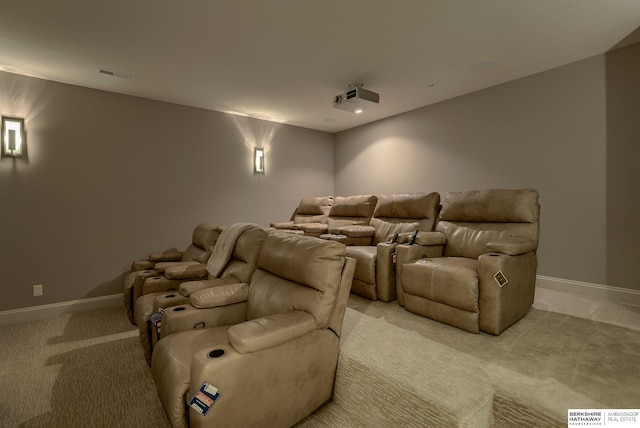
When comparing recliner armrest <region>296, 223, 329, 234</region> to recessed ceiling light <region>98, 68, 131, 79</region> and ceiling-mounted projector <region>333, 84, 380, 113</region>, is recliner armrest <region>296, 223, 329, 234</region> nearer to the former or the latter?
ceiling-mounted projector <region>333, 84, 380, 113</region>

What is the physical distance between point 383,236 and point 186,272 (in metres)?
2.13

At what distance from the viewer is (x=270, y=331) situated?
1.33m

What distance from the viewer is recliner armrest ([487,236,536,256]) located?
2.16 metres

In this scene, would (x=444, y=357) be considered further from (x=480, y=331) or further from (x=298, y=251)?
(x=298, y=251)

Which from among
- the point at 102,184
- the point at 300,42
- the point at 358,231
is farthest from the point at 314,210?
the point at 102,184

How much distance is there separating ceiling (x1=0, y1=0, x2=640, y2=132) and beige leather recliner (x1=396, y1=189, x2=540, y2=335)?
4.47 feet

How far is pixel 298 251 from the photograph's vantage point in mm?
1747

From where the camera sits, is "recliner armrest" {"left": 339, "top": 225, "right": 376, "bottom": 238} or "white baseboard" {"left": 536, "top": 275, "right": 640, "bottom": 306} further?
"recliner armrest" {"left": 339, "top": 225, "right": 376, "bottom": 238}

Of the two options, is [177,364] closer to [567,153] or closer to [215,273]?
[215,273]

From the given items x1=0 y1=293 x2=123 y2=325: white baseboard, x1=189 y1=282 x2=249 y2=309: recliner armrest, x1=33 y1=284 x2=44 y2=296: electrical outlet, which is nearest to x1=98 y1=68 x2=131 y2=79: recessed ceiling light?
x1=33 y1=284 x2=44 y2=296: electrical outlet

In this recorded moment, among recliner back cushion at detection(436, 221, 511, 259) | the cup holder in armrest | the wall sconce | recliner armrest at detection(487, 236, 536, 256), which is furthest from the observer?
the wall sconce

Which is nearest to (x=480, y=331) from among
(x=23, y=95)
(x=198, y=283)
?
(x=198, y=283)

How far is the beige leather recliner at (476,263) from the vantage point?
6.84ft

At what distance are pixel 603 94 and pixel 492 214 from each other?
1.66m
